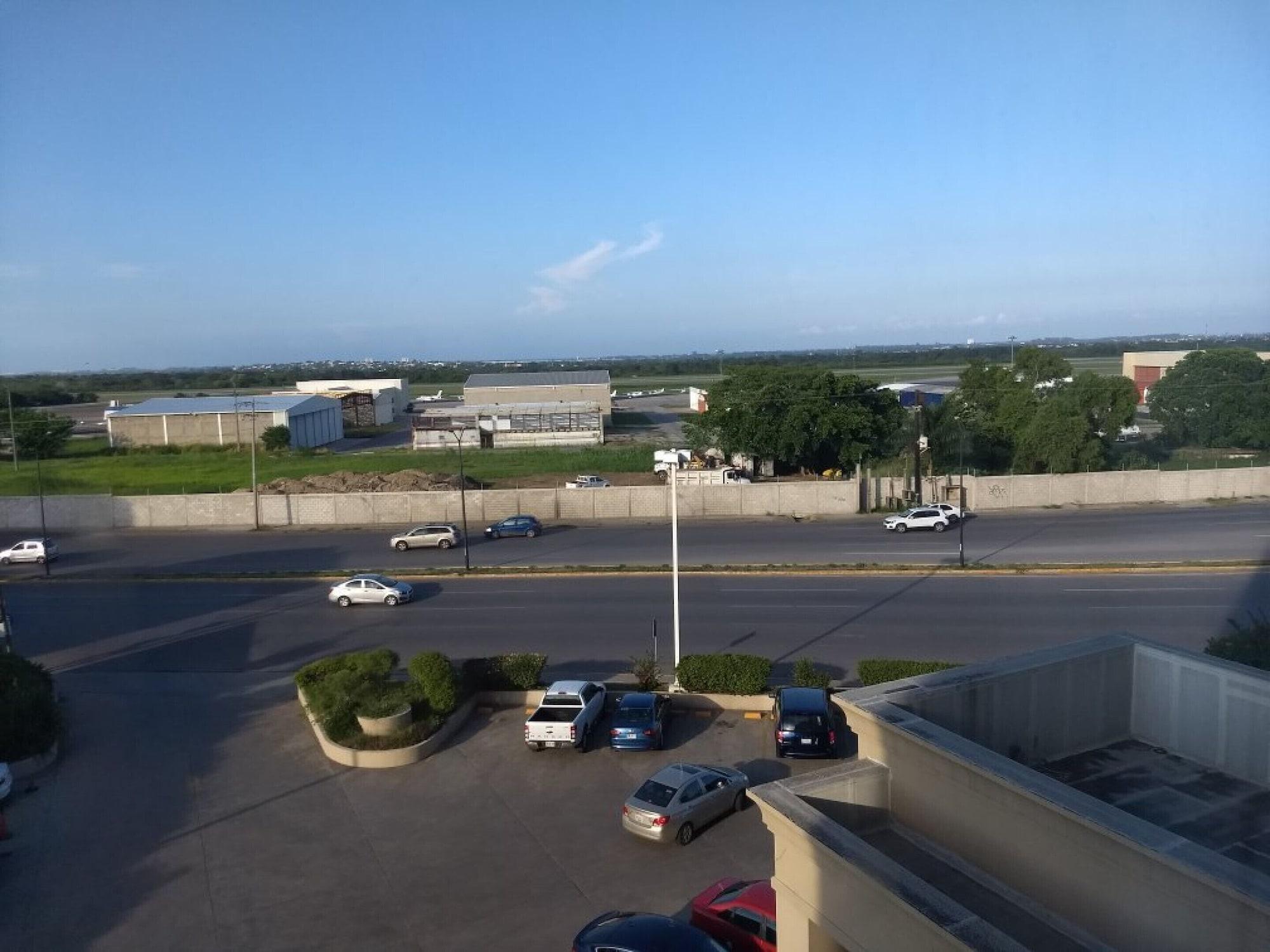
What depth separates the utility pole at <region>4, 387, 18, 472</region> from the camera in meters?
33.0

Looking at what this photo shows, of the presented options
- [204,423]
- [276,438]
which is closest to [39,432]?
[204,423]

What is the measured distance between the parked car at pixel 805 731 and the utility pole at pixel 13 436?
1044 inches

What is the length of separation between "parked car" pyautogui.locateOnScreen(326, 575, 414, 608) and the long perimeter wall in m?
12.1

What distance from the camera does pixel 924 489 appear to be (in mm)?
38250

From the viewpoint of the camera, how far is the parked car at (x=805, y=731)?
1463 centimetres

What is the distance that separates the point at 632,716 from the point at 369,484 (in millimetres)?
28088

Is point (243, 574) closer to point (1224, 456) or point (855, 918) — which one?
point (855, 918)

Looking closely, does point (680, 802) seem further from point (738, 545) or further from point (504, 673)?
point (738, 545)

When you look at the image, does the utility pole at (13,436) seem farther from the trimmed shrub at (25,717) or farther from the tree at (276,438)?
the trimmed shrub at (25,717)

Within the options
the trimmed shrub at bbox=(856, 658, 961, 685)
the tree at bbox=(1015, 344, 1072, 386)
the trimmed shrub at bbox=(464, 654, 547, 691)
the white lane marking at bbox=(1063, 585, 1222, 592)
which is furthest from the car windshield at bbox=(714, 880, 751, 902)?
the tree at bbox=(1015, 344, 1072, 386)

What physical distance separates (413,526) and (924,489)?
20.1 meters

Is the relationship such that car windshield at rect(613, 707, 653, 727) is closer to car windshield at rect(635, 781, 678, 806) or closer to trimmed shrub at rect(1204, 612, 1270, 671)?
car windshield at rect(635, 781, 678, 806)

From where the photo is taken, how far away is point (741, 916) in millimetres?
9367

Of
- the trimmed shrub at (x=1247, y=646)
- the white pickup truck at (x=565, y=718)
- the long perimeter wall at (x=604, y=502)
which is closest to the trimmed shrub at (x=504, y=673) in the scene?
the white pickup truck at (x=565, y=718)
